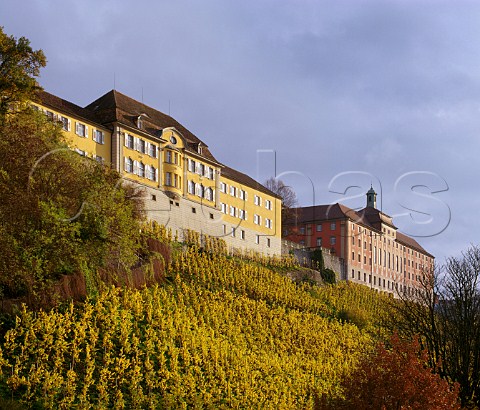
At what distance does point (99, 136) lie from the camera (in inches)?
2127

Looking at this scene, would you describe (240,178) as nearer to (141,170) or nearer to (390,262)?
(141,170)

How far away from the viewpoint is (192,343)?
3109cm

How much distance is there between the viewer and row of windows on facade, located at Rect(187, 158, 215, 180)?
63.9 meters

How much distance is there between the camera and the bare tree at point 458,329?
3127cm

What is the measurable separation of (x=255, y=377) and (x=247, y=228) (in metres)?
40.8

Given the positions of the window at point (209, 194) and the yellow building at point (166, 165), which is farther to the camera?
the window at point (209, 194)

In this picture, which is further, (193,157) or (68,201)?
(193,157)

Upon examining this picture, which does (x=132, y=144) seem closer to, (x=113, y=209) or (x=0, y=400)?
(x=113, y=209)

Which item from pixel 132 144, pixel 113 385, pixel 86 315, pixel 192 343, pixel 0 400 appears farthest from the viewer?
pixel 132 144

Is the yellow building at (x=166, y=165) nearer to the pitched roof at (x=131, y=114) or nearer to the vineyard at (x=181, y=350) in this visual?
the pitched roof at (x=131, y=114)

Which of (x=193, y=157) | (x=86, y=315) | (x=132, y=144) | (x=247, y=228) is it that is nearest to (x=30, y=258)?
(x=86, y=315)

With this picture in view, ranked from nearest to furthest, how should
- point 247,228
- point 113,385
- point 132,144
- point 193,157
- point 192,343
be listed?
point 113,385
point 192,343
point 132,144
point 193,157
point 247,228

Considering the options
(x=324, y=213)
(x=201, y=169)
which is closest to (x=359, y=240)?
(x=324, y=213)

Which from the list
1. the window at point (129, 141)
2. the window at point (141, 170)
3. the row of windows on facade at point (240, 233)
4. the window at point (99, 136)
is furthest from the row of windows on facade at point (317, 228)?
A: the window at point (99, 136)
